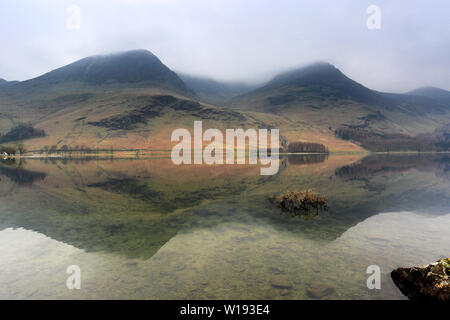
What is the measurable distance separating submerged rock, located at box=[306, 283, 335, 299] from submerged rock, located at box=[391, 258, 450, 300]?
8.14 ft

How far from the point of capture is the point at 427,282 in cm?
832

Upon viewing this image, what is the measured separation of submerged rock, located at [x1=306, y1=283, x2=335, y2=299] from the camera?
902 centimetres

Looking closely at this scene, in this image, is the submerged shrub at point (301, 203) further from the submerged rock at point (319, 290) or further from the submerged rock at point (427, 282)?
the submerged rock at point (427, 282)

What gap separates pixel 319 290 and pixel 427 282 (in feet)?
11.0

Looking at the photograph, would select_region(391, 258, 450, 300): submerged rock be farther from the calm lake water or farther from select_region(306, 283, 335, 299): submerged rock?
select_region(306, 283, 335, 299): submerged rock

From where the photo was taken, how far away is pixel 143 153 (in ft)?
555

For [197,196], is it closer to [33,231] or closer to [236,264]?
[33,231]

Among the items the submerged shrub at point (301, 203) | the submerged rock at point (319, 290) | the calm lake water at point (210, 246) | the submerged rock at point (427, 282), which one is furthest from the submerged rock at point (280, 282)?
the submerged shrub at point (301, 203)

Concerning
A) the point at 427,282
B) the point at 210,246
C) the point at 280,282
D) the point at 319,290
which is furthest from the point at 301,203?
the point at 427,282

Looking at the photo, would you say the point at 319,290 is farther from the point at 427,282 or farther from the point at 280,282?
the point at 427,282

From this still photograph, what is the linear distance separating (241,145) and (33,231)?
177m

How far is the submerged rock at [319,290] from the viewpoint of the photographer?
355 inches

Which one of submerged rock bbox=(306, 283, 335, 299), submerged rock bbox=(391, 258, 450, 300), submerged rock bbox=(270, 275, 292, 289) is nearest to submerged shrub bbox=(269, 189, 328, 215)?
submerged rock bbox=(270, 275, 292, 289)
